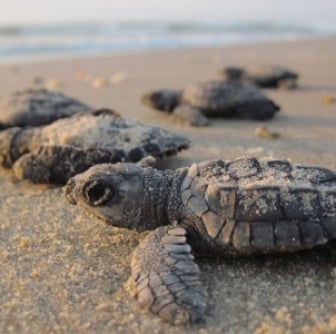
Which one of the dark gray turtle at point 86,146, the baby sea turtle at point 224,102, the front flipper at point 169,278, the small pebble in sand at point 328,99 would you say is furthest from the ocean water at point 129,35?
the front flipper at point 169,278

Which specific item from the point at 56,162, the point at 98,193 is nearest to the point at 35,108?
the point at 56,162

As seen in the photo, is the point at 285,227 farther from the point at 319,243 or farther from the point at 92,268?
the point at 92,268

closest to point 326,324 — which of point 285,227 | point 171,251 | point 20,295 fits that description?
point 285,227

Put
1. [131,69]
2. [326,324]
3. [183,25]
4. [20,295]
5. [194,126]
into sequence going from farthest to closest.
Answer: [183,25] → [131,69] → [194,126] → [20,295] → [326,324]

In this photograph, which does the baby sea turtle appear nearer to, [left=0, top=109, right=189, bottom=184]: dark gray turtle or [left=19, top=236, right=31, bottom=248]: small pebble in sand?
[left=0, top=109, right=189, bottom=184]: dark gray turtle

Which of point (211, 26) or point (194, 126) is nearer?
point (194, 126)

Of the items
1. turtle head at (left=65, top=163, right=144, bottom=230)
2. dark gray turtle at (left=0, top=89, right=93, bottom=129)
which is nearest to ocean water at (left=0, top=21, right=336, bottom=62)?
dark gray turtle at (left=0, top=89, right=93, bottom=129)
